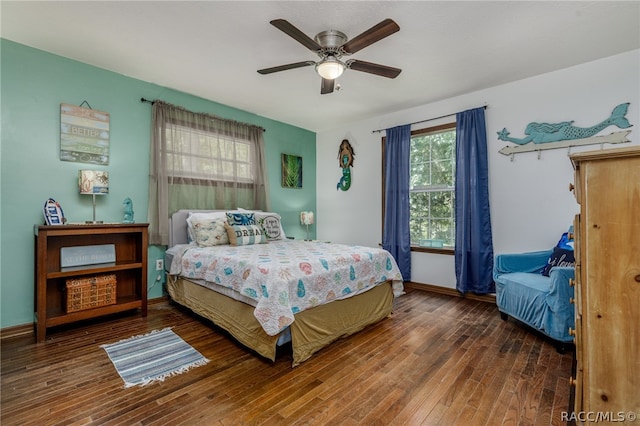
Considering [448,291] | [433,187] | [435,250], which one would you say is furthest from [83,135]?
[448,291]

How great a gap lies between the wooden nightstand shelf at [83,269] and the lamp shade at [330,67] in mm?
2329

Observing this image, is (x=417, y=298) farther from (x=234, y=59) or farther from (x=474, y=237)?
(x=234, y=59)

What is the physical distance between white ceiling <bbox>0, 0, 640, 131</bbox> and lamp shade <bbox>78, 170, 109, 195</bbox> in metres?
1.15

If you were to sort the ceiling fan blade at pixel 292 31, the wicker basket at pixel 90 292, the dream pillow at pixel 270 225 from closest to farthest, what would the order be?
1. the ceiling fan blade at pixel 292 31
2. the wicker basket at pixel 90 292
3. the dream pillow at pixel 270 225

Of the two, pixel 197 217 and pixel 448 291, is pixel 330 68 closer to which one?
pixel 197 217

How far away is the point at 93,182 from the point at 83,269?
0.84m

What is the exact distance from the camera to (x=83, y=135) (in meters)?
2.91

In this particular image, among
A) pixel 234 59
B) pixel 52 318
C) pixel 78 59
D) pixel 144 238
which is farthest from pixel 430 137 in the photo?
pixel 52 318

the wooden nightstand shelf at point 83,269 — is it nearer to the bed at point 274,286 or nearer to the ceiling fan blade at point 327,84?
the bed at point 274,286

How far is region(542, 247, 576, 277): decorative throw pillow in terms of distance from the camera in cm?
248

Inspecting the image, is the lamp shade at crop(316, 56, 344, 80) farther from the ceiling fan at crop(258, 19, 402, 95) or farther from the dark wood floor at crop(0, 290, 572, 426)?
the dark wood floor at crop(0, 290, 572, 426)

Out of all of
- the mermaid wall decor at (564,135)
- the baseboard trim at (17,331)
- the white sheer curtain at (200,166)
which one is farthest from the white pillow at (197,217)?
the mermaid wall decor at (564,135)

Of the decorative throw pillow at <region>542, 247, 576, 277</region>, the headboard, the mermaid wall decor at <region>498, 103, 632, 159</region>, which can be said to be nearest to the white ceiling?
the mermaid wall decor at <region>498, 103, 632, 159</region>

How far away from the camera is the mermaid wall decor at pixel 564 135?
277 centimetres
